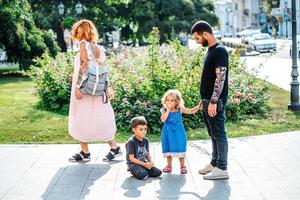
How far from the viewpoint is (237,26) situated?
117438 mm

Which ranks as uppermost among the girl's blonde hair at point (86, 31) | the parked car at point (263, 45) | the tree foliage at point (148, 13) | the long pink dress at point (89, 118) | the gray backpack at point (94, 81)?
the tree foliage at point (148, 13)

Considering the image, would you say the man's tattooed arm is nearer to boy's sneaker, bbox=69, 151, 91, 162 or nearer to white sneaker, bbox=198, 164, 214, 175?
white sneaker, bbox=198, 164, 214, 175

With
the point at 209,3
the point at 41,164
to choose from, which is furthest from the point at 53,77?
the point at 209,3

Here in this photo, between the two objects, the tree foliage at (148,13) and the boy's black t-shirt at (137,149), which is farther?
the tree foliage at (148,13)

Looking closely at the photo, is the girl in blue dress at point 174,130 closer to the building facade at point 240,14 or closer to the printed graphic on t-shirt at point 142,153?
the printed graphic on t-shirt at point 142,153

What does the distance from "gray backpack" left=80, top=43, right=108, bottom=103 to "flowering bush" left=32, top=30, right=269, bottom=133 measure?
105 inches

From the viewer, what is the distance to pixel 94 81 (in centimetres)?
754

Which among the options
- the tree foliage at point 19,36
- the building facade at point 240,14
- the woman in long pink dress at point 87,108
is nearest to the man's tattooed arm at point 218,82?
the woman in long pink dress at point 87,108

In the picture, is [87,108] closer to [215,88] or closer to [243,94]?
[215,88]

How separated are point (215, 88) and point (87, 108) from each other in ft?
6.69

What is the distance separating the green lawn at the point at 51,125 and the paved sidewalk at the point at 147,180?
2.76 feet

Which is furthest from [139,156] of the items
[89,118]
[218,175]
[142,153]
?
[89,118]

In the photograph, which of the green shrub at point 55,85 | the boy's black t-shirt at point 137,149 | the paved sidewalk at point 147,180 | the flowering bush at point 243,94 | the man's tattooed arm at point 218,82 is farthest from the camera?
the green shrub at point 55,85

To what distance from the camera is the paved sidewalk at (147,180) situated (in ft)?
20.7
